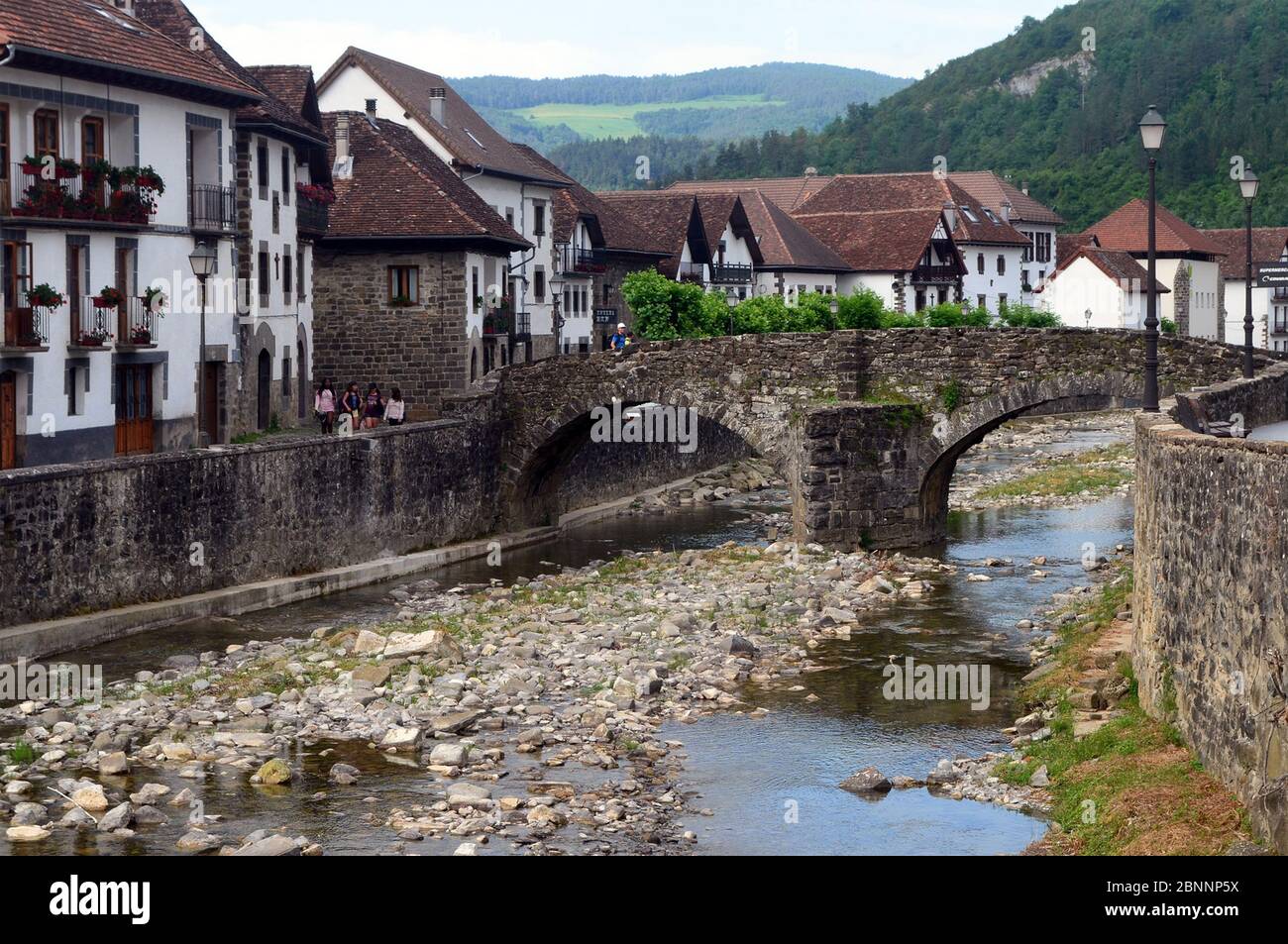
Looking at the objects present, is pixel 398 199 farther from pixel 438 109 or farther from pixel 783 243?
pixel 783 243

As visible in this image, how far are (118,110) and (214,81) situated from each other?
10.3 ft

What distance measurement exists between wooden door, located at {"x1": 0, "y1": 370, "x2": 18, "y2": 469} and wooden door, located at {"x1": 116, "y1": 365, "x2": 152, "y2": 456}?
322cm

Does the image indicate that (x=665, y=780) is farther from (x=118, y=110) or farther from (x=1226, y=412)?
(x=118, y=110)

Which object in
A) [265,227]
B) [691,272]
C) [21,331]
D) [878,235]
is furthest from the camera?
[878,235]

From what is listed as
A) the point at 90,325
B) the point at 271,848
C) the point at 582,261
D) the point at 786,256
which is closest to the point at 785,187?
the point at 786,256

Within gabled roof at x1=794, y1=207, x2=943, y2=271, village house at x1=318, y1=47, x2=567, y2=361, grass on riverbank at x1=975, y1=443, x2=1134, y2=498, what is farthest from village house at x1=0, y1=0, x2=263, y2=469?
gabled roof at x1=794, y1=207, x2=943, y2=271

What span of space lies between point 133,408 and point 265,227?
723cm

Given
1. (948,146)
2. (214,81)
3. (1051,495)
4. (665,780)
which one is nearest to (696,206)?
(1051,495)

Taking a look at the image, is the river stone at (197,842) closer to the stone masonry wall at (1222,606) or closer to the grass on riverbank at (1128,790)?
the grass on riverbank at (1128,790)

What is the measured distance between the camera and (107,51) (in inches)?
1272

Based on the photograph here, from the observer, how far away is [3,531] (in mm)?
23438

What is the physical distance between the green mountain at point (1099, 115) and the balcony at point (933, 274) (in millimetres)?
44615

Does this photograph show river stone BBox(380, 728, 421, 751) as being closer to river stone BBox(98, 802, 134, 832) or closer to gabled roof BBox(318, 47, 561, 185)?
river stone BBox(98, 802, 134, 832)

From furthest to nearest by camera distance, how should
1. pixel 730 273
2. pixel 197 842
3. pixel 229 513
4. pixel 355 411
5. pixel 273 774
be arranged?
pixel 730 273
pixel 355 411
pixel 229 513
pixel 273 774
pixel 197 842
